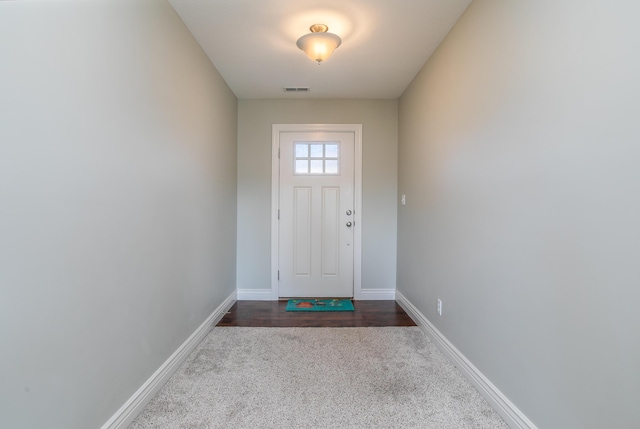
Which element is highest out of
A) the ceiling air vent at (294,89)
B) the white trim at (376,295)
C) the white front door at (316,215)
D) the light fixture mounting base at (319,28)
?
the ceiling air vent at (294,89)

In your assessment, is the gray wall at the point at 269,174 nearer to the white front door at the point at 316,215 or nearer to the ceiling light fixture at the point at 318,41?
the white front door at the point at 316,215

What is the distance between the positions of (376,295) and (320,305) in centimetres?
70

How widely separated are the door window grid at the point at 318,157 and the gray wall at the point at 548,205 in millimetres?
1561

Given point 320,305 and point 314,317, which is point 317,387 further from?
point 320,305

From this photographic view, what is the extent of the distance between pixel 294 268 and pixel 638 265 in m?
3.00

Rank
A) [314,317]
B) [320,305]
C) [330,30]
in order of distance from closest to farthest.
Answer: [330,30] < [314,317] < [320,305]

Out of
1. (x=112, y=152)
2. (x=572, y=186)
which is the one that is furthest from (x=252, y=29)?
(x=572, y=186)

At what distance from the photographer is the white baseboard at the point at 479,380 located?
4.64 ft

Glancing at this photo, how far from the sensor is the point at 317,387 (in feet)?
5.85

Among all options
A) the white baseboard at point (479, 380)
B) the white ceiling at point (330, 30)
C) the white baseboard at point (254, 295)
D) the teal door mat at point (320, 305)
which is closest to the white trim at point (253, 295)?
the white baseboard at point (254, 295)

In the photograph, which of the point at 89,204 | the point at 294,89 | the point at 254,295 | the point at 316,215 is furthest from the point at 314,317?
the point at 294,89

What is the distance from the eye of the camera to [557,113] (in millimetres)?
1199

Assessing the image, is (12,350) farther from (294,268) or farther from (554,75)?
(294,268)

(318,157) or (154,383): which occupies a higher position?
(318,157)
